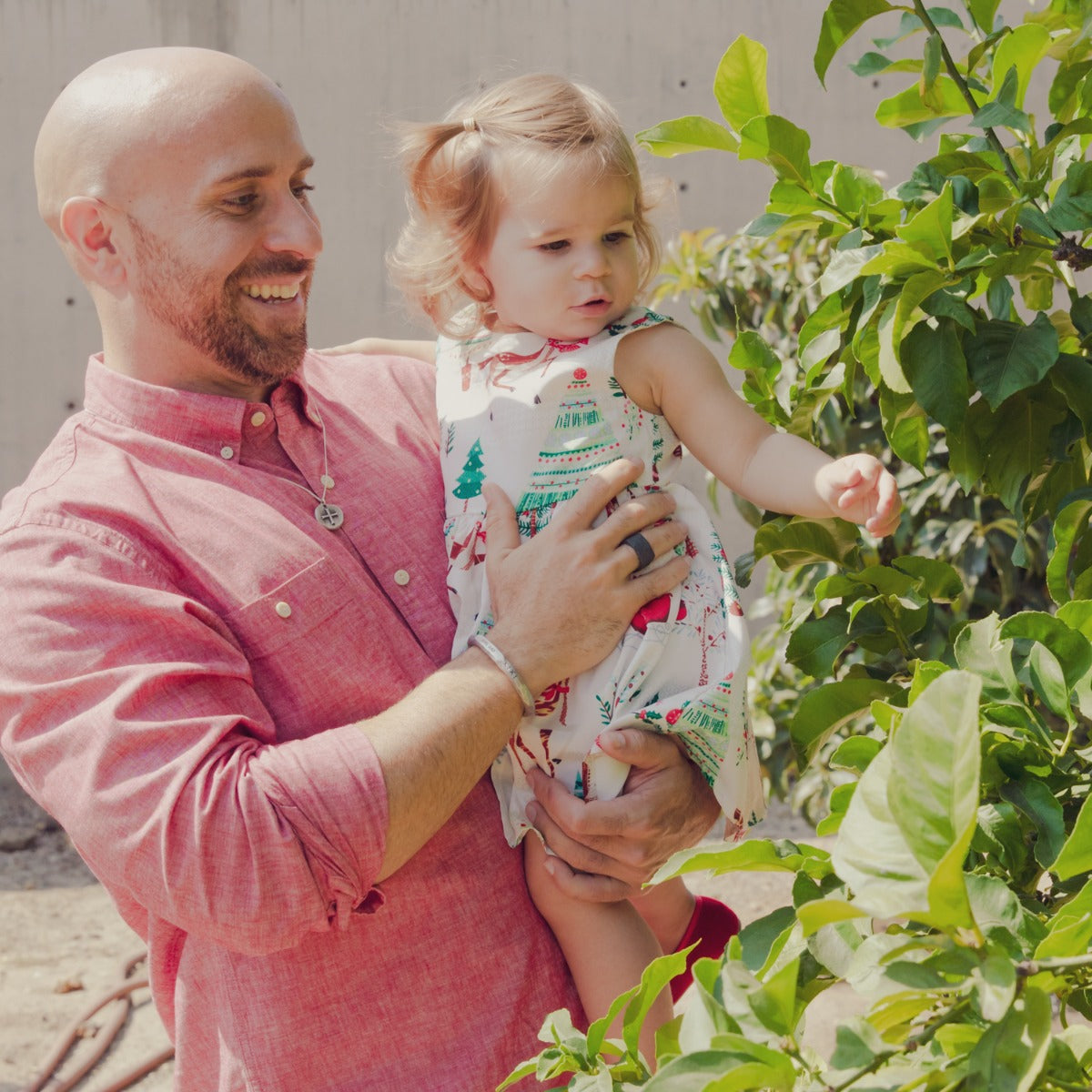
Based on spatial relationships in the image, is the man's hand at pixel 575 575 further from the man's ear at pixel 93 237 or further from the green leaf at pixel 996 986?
the green leaf at pixel 996 986

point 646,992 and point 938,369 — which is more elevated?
point 938,369

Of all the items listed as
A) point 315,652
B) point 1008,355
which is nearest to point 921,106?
point 1008,355

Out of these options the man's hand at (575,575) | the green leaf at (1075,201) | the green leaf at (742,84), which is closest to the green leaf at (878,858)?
the green leaf at (1075,201)

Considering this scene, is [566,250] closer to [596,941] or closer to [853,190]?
[853,190]

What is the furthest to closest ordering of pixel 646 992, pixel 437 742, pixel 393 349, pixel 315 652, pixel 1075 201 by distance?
1. pixel 393 349
2. pixel 315 652
3. pixel 437 742
4. pixel 1075 201
5. pixel 646 992

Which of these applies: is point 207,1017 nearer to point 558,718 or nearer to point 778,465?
point 558,718

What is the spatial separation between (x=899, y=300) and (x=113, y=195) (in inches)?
41.4

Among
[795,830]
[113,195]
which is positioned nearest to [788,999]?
[113,195]

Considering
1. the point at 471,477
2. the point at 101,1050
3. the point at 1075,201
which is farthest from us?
the point at 101,1050

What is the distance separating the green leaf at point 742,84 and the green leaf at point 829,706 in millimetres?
482

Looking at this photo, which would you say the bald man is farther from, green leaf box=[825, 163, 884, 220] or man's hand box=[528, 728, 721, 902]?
green leaf box=[825, 163, 884, 220]

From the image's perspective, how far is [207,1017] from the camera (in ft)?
5.06

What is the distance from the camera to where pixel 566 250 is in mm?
1719

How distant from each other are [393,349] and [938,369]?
4.18 feet
